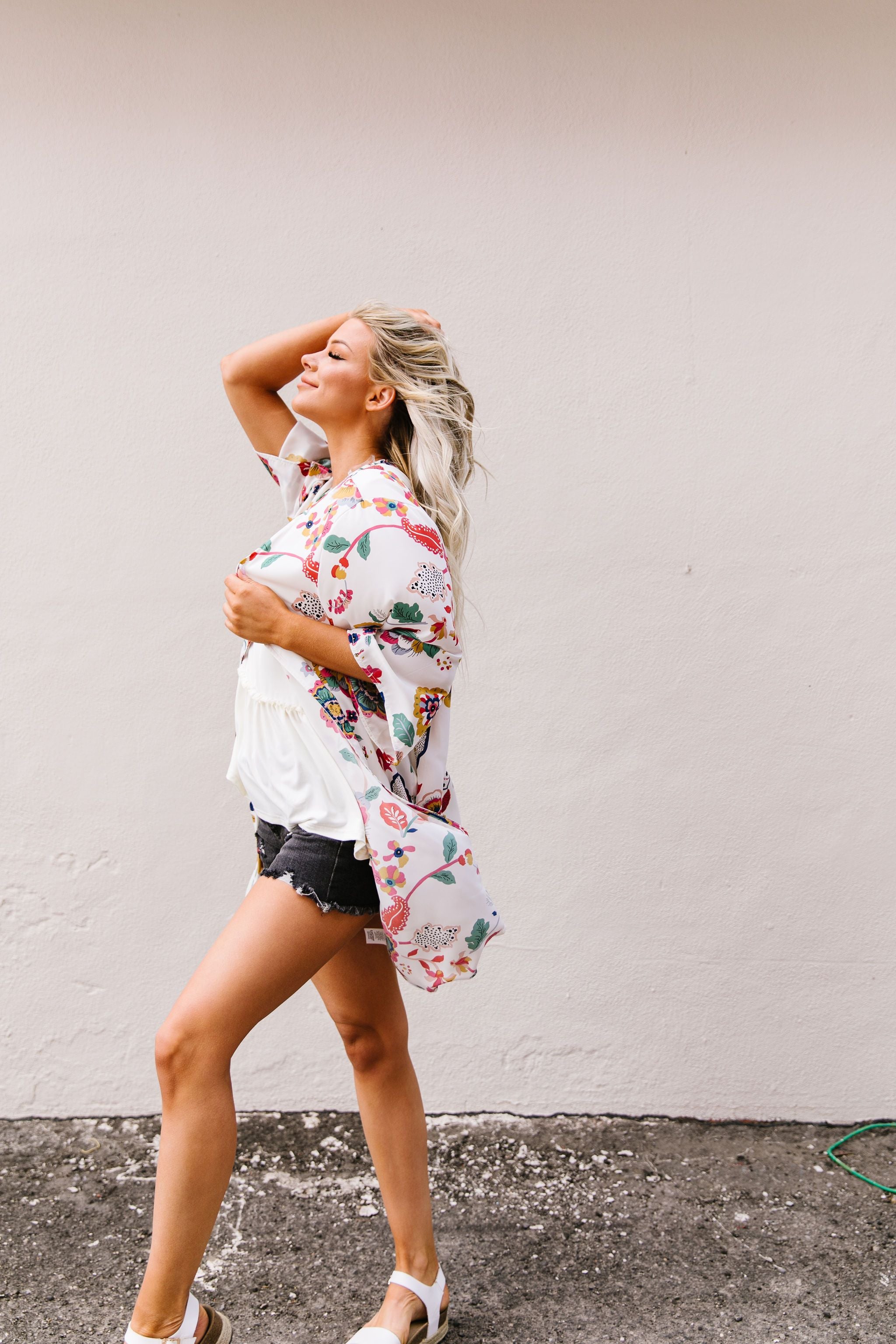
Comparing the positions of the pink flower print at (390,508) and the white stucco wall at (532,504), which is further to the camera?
the white stucco wall at (532,504)

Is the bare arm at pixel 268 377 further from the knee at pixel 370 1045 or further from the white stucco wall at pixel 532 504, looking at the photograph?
the knee at pixel 370 1045

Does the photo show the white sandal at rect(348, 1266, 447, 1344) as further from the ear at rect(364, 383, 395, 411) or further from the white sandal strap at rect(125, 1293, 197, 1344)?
the ear at rect(364, 383, 395, 411)

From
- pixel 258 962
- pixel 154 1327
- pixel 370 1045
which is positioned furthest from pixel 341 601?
pixel 154 1327

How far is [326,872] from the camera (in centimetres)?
174

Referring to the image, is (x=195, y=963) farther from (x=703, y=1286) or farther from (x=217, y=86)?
(x=217, y=86)

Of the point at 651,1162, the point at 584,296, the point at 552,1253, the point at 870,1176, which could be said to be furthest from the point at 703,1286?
the point at 584,296

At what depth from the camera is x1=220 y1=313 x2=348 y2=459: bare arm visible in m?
2.11

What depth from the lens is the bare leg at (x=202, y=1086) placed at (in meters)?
1.65

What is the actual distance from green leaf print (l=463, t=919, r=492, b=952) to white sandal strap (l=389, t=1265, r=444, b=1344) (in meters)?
0.70

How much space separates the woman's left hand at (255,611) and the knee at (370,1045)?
2.49ft

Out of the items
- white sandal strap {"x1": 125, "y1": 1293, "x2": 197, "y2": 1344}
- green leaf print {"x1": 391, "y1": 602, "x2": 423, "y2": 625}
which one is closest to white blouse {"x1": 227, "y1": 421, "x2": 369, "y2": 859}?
green leaf print {"x1": 391, "y1": 602, "x2": 423, "y2": 625}

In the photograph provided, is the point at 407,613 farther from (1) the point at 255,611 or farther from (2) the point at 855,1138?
(2) the point at 855,1138

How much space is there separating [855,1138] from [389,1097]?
5.12 ft

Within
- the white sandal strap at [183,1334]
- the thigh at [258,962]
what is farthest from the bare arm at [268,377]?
the white sandal strap at [183,1334]
